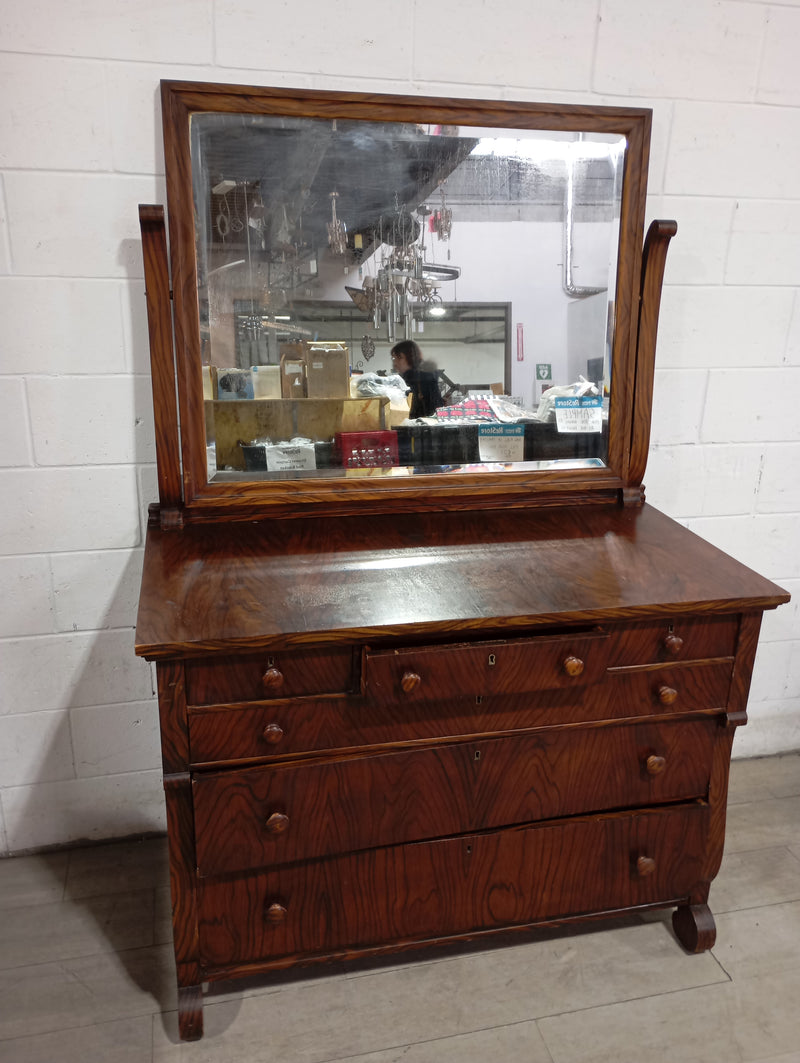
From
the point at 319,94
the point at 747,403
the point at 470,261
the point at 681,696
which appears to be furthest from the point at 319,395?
the point at 747,403

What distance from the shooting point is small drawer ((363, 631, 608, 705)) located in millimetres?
1262

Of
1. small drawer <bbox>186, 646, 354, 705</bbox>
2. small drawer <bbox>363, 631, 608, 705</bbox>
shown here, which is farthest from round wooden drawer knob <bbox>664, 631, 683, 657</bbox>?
small drawer <bbox>186, 646, 354, 705</bbox>

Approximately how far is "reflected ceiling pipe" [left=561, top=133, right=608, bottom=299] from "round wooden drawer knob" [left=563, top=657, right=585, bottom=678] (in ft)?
2.58

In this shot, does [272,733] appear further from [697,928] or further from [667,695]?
[697,928]

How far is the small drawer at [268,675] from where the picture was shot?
123 cm

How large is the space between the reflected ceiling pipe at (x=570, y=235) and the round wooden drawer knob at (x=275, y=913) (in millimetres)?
1311

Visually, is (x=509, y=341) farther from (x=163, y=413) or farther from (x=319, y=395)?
(x=163, y=413)

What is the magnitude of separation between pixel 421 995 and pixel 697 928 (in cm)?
57

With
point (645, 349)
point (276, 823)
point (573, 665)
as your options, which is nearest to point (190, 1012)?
point (276, 823)

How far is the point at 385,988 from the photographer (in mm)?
1534

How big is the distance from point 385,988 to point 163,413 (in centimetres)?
120

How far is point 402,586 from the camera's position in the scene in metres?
1.33

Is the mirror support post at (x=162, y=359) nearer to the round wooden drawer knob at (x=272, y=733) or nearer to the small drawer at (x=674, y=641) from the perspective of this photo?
the round wooden drawer knob at (x=272, y=733)

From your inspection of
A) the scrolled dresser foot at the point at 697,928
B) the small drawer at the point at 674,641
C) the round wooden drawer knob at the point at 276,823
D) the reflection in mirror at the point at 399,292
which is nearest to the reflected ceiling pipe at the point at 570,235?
the reflection in mirror at the point at 399,292
